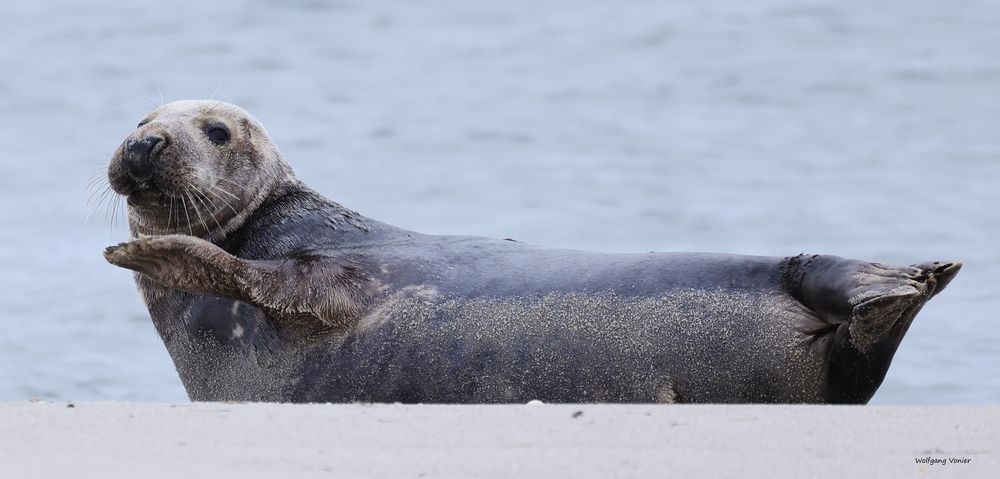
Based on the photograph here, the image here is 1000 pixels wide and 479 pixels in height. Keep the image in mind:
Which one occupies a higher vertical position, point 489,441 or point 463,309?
point 489,441

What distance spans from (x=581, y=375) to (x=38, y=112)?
592 inches

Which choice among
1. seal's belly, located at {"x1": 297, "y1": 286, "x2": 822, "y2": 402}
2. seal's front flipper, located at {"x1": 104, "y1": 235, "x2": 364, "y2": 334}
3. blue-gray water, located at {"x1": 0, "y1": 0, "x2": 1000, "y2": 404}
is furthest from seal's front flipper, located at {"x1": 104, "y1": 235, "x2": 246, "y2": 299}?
blue-gray water, located at {"x1": 0, "y1": 0, "x2": 1000, "y2": 404}

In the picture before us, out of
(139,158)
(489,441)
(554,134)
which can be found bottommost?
(554,134)

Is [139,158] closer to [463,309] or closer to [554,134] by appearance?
[463,309]

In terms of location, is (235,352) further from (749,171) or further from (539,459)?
(749,171)

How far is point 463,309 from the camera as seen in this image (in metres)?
6.35

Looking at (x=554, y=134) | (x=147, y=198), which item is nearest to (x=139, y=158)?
(x=147, y=198)

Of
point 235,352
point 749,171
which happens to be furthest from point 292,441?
point 749,171

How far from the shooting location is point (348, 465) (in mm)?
4004

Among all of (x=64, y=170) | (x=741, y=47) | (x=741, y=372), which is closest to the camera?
(x=741, y=372)

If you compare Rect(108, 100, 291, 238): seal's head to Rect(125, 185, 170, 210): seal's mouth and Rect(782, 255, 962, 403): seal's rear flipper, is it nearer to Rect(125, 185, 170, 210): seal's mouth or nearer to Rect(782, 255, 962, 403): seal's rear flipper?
Rect(125, 185, 170, 210): seal's mouth

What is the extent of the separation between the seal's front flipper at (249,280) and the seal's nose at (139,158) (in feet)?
1.68

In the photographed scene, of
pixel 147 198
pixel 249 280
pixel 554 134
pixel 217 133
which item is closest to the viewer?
pixel 249 280

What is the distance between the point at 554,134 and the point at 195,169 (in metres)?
12.0
